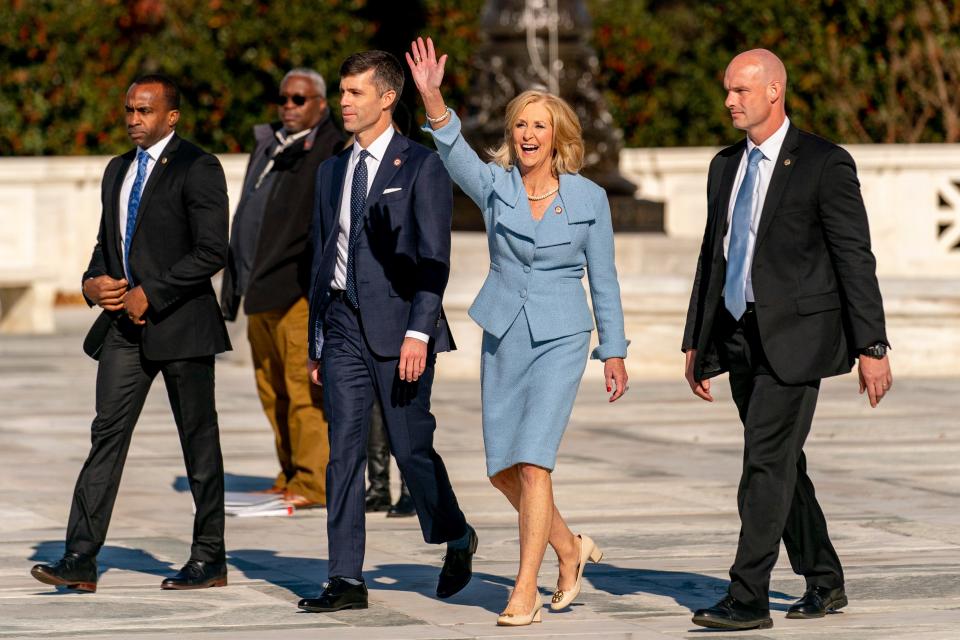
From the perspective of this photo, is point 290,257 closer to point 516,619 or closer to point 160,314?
point 160,314

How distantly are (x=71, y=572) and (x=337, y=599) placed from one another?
41.9 inches

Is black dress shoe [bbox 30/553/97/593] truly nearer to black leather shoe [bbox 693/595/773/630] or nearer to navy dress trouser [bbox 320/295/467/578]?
navy dress trouser [bbox 320/295/467/578]

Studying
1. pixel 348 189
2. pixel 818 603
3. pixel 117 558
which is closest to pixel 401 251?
pixel 348 189

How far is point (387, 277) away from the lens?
301 inches

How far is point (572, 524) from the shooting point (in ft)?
31.5

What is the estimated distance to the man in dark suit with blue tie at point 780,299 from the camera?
7.09m

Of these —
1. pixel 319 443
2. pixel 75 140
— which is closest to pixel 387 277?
pixel 319 443

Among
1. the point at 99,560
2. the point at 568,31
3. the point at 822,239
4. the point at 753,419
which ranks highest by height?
the point at 568,31

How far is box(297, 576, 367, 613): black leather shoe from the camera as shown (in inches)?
294

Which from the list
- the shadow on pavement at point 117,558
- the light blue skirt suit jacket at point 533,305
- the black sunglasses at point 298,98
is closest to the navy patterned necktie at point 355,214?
the light blue skirt suit jacket at point 533,305

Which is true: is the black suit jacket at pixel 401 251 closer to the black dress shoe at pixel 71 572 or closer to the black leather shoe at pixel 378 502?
the black dress shoe at pixel 71 572

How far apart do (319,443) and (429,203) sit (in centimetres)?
293

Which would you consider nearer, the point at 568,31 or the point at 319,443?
the point at 319,443

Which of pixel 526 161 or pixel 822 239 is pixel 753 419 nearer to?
pixel 822 239
